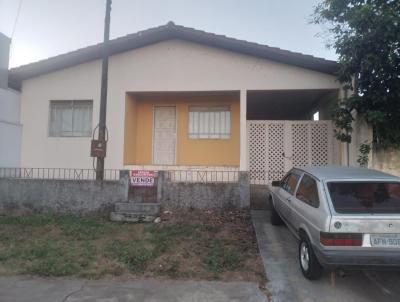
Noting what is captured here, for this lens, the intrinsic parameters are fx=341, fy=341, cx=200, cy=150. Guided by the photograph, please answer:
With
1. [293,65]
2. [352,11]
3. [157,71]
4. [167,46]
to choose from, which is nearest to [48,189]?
[157,71]

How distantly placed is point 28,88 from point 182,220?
6.55 metres

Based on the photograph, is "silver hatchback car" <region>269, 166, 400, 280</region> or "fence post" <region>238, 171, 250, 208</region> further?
"fence post" <region>238, 171, 250, 208</region>

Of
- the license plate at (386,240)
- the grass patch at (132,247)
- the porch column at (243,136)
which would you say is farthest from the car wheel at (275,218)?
the license plate at (386,240)

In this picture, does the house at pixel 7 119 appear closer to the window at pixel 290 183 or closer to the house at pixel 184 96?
the house at pixel 184 96

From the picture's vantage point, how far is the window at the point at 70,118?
1052 centimetres

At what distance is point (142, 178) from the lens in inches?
333

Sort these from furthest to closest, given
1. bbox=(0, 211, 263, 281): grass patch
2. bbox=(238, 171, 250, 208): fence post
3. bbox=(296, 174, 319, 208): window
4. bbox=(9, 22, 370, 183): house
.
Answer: bbox=(9, 22, 370, 183): house, bbox=(238, 171, 250, 208): fence post, bbox=(0, 211, 263, 281): grass patch, bbox=(296, 174, 319, 208): window

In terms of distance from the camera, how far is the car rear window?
174 inches

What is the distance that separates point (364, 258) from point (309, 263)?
0.81 m

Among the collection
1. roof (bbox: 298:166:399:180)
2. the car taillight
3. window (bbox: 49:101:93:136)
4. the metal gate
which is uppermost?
window (bbox: 49:101:93:136)

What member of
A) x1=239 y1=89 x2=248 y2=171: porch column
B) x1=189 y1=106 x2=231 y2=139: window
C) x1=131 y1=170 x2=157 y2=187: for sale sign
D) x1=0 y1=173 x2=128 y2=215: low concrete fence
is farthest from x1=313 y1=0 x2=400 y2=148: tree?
x1=0 y1=173 x2=128 y2=215: low concrete fence

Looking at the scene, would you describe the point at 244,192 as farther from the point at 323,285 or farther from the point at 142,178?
the point at 323,285

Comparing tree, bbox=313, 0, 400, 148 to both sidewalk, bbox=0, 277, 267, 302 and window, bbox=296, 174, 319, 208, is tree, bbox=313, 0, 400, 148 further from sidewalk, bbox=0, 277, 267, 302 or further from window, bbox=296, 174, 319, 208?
sidewalk, bbox=0, 277, 267, 302

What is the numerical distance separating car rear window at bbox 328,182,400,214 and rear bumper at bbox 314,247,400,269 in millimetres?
509
